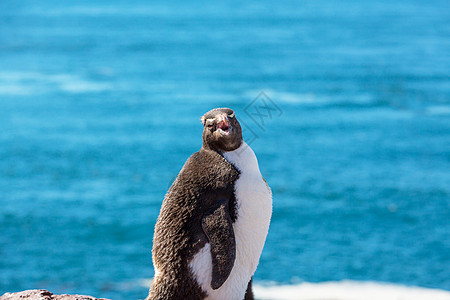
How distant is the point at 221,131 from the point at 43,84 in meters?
31.4

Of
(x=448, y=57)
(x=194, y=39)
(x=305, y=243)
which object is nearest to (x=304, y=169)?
(x=305, y=243)

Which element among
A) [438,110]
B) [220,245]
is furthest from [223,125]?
[438,110]

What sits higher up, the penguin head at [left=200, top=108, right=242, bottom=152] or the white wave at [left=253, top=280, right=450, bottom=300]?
the white wave at [left=253, top=280, right=450, bottom=300]

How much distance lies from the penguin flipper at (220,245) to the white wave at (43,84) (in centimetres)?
2989

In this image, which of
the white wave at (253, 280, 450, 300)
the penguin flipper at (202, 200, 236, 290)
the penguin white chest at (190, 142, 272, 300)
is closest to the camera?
the penguin flipper at (202, 200, 236, 290)

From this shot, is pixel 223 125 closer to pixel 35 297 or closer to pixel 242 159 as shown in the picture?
pixel 242 159

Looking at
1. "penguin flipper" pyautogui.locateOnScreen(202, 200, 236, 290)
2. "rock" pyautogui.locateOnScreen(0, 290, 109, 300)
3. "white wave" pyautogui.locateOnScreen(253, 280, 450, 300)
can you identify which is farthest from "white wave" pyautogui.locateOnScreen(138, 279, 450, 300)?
"penguin flipper" pyautogui.locateOnScreen(202, 200, 236, 290)

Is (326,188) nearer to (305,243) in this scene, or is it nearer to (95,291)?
(305,243)

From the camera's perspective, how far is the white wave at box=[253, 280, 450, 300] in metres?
14.2

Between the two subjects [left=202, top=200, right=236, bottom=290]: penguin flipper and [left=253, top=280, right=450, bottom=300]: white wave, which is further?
[left=253, top=280, right=450, bottom=300]: white wave

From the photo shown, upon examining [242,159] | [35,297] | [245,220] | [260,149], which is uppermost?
[260,149]

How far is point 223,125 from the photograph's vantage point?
521cm

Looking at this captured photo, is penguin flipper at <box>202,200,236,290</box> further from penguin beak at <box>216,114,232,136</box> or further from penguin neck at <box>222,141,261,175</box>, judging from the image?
penguin beak at <box>216,114,232,136</box>

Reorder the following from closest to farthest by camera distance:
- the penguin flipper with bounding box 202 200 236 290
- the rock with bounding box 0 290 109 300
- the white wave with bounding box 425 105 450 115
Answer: the penguin flipper with bounding box 202 200 236 290
the rock with bounding box 0 290 109 300
the white wave with bounding box 425 105 450 115
